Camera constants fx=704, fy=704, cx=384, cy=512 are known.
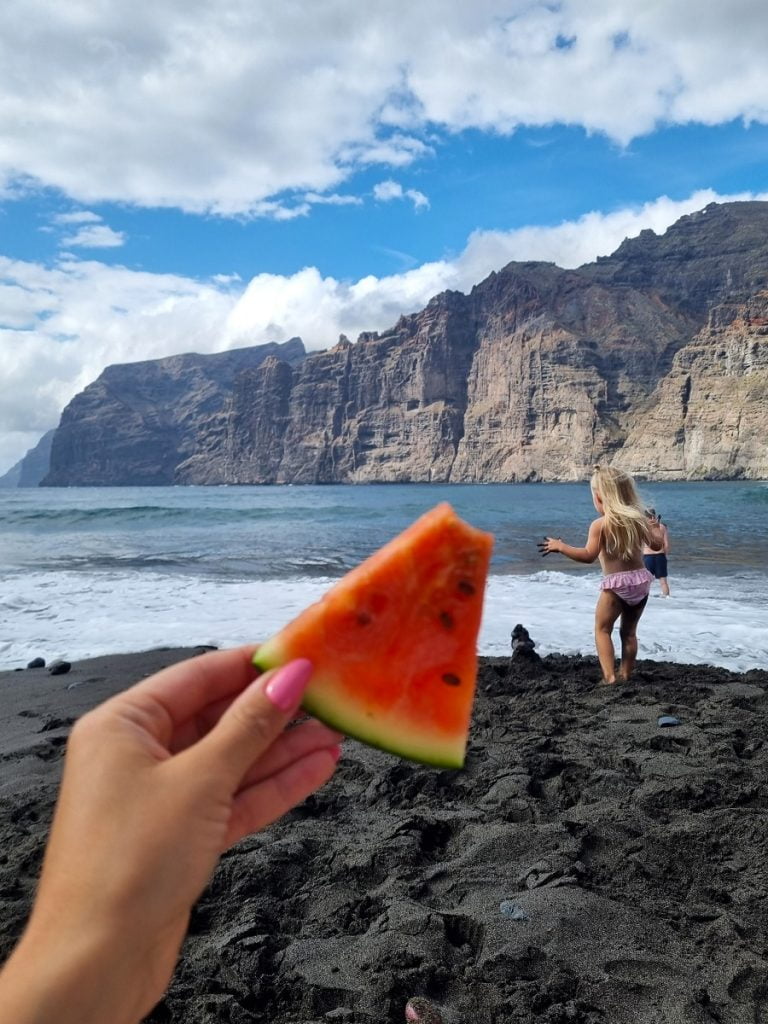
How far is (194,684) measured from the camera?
1.49 metres

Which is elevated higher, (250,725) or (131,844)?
(250,725)

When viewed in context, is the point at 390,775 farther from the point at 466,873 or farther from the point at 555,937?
the point at 555,937

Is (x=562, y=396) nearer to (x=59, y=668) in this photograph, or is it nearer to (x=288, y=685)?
(x=59, y=668)

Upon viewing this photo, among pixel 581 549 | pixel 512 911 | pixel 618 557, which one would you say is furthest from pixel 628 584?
pixel 512 911

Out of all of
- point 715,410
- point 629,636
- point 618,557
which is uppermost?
point 715,410

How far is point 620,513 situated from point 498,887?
4.83 metres

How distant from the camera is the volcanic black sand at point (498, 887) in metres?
2.63

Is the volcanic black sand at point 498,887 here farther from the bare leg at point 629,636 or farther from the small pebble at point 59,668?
the small pebble at point 59,668

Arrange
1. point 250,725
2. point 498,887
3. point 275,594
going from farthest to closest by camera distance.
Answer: point 275,594 → point 498,887 → point 250,725

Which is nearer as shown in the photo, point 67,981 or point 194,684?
point 67,981

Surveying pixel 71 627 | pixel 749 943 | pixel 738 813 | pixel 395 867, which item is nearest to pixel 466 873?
pixel 395 867

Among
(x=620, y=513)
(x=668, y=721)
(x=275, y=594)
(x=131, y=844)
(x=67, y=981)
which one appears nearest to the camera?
(x=67, y=981)

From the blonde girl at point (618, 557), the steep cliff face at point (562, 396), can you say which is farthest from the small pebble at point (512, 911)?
the steep cliff face at point (562, 396)

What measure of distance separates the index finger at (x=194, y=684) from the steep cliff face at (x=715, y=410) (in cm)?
13270
